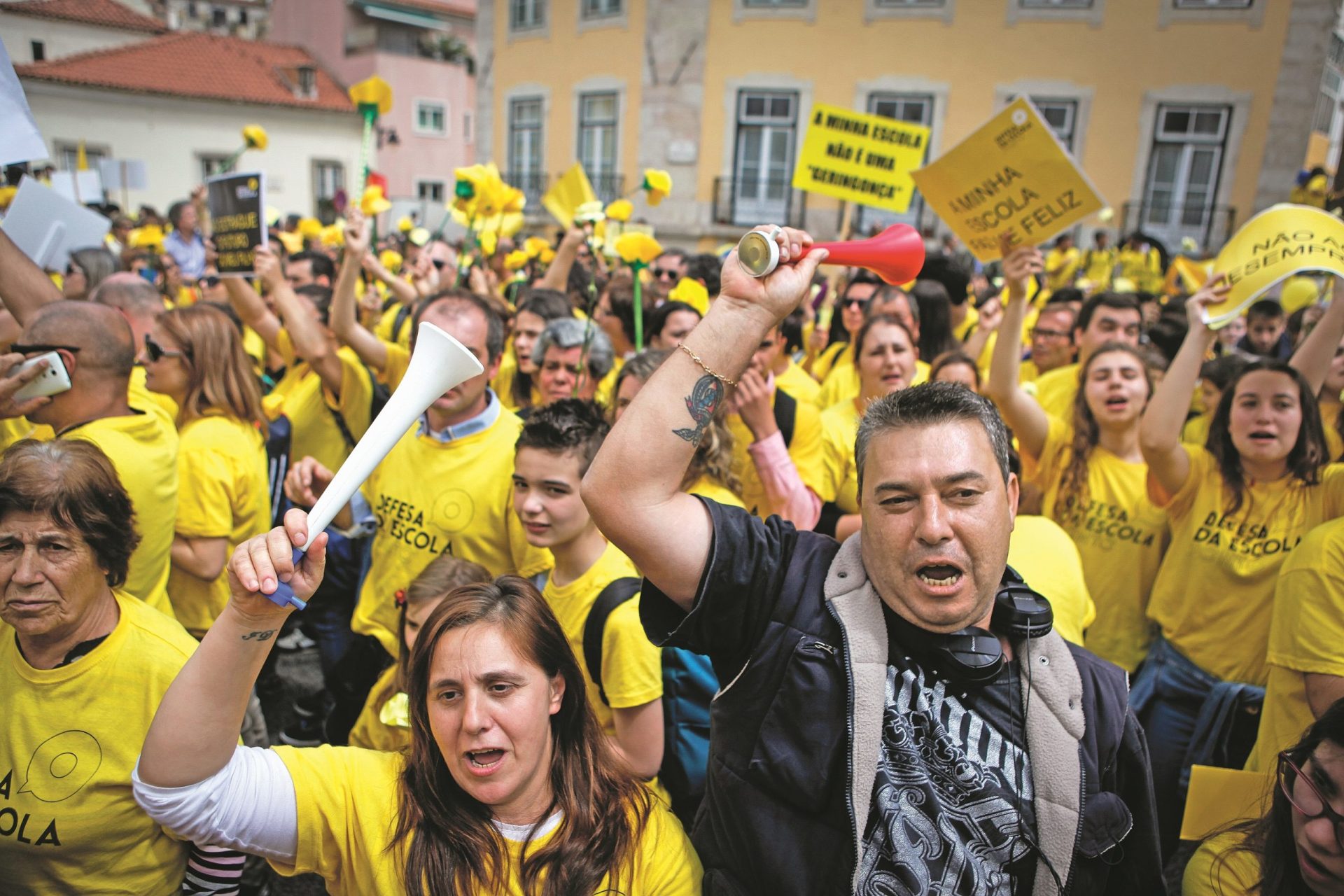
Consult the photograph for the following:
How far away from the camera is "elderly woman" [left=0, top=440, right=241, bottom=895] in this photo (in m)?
1.94

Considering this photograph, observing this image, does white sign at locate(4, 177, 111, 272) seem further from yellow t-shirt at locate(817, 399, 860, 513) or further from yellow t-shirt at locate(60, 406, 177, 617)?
yellow t-shirt at locate(817, 399, 860, 513)

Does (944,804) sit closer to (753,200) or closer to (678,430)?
(678,430)

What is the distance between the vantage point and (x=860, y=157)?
5816mm

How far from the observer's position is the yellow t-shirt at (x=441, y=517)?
2.94m

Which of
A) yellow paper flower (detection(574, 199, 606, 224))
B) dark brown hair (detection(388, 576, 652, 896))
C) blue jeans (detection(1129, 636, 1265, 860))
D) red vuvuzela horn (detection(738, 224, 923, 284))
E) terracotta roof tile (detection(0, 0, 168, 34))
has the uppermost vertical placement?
terracotta roof tile (detection(0, 0, 168, 34))

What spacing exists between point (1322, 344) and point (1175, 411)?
858 mm

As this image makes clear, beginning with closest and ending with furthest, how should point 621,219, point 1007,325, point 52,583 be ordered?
point 52,583 < point 1007,325 < point 621,219

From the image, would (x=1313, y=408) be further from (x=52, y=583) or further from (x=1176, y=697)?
(x=52, y=583)

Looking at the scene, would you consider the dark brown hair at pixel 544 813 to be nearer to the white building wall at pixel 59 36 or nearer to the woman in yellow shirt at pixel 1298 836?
the woman in yellow shirt at pixel 1298 836

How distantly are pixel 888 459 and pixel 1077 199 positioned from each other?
8.36 feet

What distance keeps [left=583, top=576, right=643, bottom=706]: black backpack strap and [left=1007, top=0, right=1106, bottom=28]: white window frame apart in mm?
20277

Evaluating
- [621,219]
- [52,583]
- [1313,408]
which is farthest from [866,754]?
[621,219]

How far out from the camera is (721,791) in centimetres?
167

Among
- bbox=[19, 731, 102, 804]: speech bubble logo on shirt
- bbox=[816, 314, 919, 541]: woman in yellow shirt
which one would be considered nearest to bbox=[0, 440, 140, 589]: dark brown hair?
bbox=[19, 731, 102, 804]: speech bubble logo on shirt
